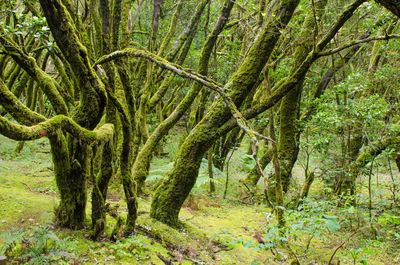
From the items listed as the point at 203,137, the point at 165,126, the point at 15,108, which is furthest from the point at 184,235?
the point at 15,108

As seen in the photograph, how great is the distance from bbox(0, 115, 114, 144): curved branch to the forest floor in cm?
104

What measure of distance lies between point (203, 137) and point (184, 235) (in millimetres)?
1714

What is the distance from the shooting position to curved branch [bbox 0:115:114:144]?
1860 millimetres

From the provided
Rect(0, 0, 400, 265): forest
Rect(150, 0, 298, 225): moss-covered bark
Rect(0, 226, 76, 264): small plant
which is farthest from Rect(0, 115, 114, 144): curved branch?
Rect(150, 0, 298, 225): moss-covered bark

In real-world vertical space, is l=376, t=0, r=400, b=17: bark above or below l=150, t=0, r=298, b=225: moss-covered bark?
above

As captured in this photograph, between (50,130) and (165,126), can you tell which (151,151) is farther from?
(50,130)

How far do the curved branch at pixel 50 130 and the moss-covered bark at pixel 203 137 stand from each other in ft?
5.51

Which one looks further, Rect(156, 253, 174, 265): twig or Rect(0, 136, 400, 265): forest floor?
Rect(156, 253, 174, 265): twig

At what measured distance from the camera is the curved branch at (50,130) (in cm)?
186

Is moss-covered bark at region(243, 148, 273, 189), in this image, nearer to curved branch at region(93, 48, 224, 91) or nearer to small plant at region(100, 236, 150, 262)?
small plant at region(100, 236, 150, 262)

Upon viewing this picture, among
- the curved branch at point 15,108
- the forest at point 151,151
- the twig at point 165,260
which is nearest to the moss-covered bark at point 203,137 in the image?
the forest at point 151,151

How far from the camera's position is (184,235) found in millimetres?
4465

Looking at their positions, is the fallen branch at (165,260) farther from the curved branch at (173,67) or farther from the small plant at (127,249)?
the curved branch at (173,67)

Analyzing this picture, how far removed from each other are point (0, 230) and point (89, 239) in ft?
Result: 3.11
